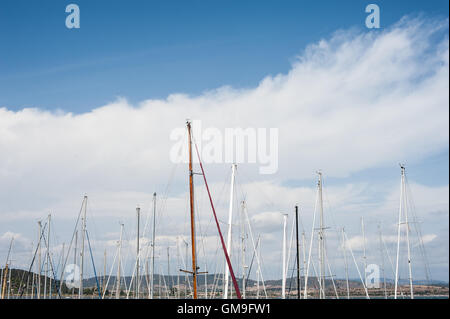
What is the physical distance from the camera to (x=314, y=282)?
59844 mm

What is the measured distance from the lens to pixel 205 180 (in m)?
32.3

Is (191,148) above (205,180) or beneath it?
above

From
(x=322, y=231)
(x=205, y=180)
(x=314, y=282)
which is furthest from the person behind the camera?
(x=314, y=282)

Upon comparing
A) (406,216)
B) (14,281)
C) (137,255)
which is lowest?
(14,281)
